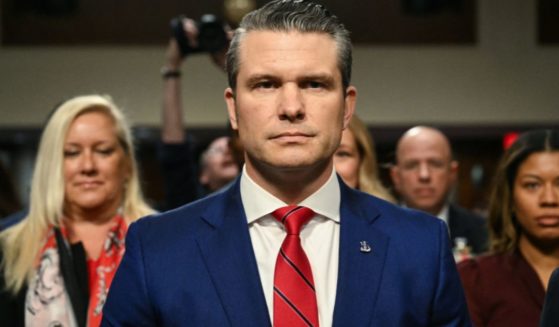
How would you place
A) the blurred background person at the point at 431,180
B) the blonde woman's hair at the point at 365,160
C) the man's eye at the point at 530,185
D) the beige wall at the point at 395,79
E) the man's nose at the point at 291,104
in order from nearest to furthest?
1. the man's nose at the point at 291,104
2. the man's eye at the point at 530,185
3. the blonde woman's hair at the point at 365,160
4. the blurred background person at the point at 431,180
5. the beige wall at the point at 395,79

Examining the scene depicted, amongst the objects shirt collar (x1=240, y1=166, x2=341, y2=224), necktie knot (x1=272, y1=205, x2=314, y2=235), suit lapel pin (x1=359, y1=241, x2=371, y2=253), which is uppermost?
shirt collar (x1=240, y1=166, x2=341, y2=224)

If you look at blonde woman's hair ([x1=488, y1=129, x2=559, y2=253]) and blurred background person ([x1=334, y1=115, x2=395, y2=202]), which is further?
blurred background person ([x1=334, y1=115, x2=395, y2=202])

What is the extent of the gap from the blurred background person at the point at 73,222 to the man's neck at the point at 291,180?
88 centimetres

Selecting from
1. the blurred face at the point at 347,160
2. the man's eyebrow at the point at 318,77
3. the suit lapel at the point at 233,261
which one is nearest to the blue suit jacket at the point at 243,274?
the suit lapel at the point at 233,261

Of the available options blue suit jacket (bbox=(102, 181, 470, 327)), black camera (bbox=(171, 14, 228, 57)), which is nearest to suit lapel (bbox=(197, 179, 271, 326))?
blue suit jacket (bbox=(102, 181, 470, 327))

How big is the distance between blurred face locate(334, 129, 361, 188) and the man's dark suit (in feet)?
2.25

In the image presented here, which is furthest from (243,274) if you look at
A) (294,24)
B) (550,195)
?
(550,195)

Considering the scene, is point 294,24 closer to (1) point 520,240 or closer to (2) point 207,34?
(1) point 520,240

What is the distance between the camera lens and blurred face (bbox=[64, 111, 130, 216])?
2590mm

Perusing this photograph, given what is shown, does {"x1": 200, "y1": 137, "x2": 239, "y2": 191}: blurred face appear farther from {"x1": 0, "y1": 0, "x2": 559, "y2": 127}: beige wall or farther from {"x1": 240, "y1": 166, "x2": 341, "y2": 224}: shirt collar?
{"x1": 0, "y1": 0, "x2": 559, "y2": 127}: beige wall

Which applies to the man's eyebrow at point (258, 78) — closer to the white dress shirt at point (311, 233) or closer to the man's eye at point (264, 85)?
the man's eye at point (264, 85)

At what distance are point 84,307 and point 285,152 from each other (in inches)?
41.2

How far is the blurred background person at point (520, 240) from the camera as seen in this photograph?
95.3 inches

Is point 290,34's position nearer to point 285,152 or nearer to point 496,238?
point 285,152
